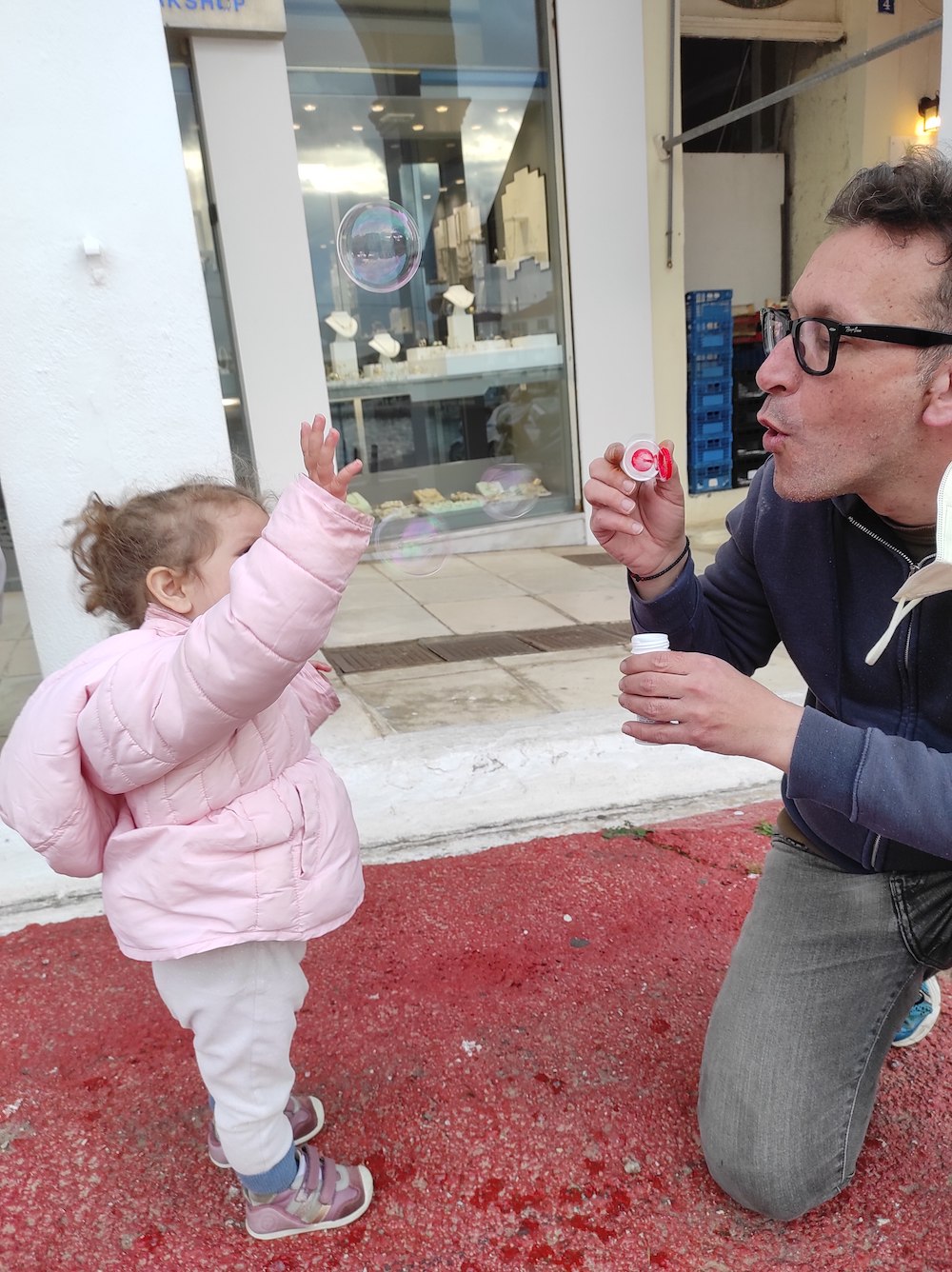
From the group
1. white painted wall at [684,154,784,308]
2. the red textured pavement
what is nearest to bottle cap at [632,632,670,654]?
the red textured pavement

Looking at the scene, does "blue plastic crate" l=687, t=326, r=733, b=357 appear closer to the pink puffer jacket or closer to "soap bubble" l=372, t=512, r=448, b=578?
"soap bubble" l=372, t=512, r=448, b=578

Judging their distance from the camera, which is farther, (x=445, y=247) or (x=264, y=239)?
(x=445, y=247)

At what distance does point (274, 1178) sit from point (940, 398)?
5.49 ft

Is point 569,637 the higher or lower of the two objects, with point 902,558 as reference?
lower

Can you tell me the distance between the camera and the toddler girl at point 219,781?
53.6 inches

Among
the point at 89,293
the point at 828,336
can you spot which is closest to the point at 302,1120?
the point at 828,336

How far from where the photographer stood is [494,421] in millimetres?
7480

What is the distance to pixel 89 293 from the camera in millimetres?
2879

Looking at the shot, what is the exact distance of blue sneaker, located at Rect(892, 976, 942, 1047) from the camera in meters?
2.07

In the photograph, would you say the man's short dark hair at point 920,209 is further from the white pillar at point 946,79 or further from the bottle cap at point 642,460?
the white pillar at point 946,79

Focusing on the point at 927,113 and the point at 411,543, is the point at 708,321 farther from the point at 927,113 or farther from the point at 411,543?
the point at 411,543

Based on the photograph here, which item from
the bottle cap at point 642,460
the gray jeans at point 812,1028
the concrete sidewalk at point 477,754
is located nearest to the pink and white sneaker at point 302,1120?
the gray jeans at point 812,1028

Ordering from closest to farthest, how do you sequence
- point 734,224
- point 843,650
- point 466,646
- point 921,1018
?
1. point 843,650
2. point 921,1018
3. point 466,646
4. point 734,224

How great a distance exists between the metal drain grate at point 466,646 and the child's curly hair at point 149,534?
2735 mm
